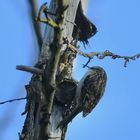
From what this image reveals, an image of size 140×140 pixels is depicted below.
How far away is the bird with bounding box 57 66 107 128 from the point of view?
334 cm

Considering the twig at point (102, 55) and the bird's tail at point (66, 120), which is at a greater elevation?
the twig at point (102, 55)

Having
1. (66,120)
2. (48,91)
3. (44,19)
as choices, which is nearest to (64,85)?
(66,120)

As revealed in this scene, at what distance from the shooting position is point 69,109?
3.36 meters

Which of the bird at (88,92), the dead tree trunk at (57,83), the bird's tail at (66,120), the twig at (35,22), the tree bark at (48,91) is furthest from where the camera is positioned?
the bird at (88,92)

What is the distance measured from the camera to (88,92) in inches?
152

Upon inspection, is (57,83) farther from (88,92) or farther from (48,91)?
(48,91)

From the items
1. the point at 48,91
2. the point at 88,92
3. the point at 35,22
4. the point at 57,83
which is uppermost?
the point at 88,92

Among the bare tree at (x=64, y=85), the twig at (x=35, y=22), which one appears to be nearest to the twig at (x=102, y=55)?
the bare tree at (x=64, y=85)

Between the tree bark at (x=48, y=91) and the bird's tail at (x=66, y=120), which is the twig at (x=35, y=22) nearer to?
the tree bark at (x=48, y=91)

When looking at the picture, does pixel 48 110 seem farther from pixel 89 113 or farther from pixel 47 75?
pixel 89 113

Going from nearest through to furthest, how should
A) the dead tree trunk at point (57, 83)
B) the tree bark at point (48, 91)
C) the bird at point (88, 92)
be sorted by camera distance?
the tree bark at point (48, 91) < the dead tree trunk at point (57, 83) < the bird at point (88, 92)

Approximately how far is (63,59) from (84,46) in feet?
1.77

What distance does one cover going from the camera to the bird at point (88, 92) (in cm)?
334

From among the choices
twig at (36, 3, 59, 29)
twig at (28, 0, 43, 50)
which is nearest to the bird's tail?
twig at (28, 0, 43, 50)
